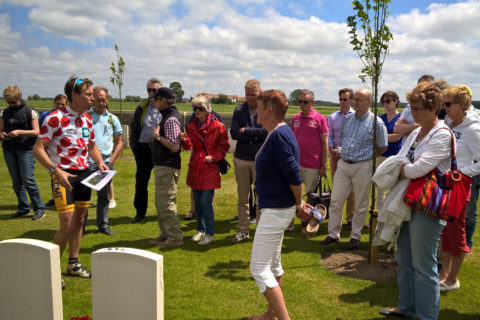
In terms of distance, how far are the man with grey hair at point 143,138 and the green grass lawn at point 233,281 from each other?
0.45m

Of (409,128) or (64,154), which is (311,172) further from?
(64,154)

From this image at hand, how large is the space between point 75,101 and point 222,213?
4.16 metres

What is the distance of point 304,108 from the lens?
245 inches

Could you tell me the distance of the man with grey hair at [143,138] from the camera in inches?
260

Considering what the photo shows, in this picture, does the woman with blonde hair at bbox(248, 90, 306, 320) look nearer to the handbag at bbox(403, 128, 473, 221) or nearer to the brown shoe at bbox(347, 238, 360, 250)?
the handbag at bbox(403, 128, 473, 221)

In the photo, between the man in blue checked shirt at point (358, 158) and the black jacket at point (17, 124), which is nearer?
the man in blue checked shirt at point (358, 158)

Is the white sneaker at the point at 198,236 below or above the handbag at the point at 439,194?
below

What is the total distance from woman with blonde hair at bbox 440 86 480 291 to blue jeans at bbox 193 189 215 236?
10.3 feet

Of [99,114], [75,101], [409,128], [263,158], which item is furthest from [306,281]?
[99,114]

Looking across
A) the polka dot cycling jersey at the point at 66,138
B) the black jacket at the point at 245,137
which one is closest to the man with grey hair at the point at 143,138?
the black jacket at the point at 245,137

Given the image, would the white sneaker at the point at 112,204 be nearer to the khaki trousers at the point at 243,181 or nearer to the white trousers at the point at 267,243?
the khaki trousers at the point at 243,181

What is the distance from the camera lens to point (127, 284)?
2477 mm

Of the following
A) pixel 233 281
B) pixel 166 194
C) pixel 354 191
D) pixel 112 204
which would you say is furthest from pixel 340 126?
pixel 112 204

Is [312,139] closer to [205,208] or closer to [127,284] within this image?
[205,208]
